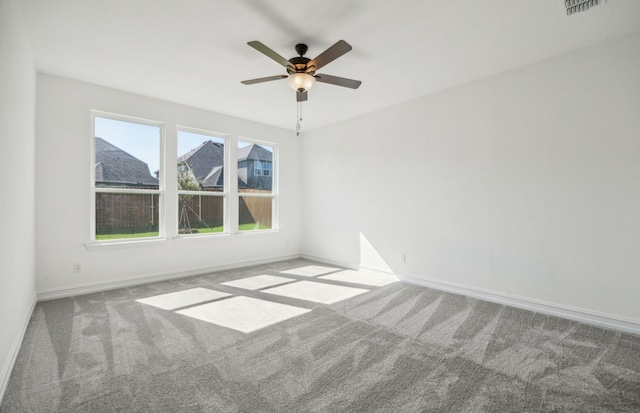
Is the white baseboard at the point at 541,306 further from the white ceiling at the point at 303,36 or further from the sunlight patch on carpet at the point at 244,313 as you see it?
the white ceiling at the point at 303,36

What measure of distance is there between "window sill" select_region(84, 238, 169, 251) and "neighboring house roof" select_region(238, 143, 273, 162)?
1.98m

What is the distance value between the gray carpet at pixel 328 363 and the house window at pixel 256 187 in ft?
8.48

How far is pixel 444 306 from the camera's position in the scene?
3432 mm

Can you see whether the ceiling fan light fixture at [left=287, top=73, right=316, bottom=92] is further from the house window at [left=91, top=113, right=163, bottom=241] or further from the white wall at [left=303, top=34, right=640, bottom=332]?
the house window at [left=91, top=113, right=163, bottom=241]

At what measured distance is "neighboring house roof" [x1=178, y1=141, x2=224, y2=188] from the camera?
4.89 meters

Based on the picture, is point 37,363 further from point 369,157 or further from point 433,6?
point 369,157

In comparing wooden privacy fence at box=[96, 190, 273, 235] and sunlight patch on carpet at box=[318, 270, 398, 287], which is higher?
wooden privacy fence at box=[96, 190, 273, 235]

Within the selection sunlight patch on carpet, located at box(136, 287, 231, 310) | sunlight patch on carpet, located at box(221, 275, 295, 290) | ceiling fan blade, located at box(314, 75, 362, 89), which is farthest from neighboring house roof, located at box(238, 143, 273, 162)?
ceiling fan blade, located at box(314, 75, 362, 89)

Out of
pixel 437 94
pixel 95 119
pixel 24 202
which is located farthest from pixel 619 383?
pixel 95 119

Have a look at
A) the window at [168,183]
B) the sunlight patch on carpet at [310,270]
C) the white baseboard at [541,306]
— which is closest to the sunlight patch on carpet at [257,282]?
the sunlight patch on carpet at [310,270]

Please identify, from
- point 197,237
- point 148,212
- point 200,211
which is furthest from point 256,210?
point 148,212

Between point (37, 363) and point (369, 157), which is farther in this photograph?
point (369, 157)

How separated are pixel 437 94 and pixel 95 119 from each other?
4686 millimetres

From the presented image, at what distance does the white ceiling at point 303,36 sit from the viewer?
94.2 inches
